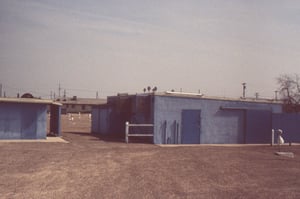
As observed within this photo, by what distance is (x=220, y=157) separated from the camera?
1798 cm

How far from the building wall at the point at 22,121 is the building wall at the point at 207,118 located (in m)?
6.81

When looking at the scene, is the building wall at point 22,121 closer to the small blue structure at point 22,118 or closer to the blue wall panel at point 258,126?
the small blue structure at point 22,118

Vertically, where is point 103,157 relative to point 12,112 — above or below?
below

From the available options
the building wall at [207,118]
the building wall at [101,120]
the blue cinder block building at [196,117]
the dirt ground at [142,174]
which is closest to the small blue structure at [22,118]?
the dirt ground at [142,174]

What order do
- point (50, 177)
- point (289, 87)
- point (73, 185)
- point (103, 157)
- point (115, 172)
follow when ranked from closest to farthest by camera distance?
1. point (73, 185)
2. point (50, 177)
3. point (115, 172)
4. point (103, 157)
5. point (289, 87)

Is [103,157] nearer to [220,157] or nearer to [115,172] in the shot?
[115,172]

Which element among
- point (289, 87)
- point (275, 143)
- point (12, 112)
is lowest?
point (275, 143)

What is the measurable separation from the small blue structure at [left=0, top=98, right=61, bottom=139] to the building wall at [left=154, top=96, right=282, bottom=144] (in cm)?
663

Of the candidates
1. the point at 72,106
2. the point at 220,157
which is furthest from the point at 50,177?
the point at 72,106

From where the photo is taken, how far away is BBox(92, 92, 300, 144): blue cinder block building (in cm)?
2470

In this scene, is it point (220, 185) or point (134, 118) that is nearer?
point (220, 185)

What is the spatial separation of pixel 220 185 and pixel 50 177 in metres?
4.91

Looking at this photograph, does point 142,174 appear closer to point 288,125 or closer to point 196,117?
point 196,117

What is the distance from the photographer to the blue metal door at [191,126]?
82.9 feet
